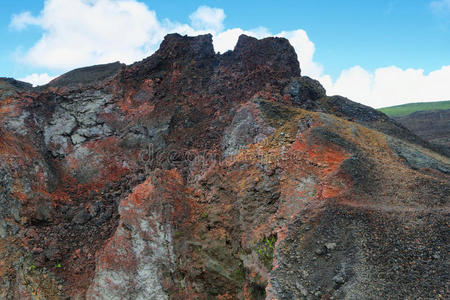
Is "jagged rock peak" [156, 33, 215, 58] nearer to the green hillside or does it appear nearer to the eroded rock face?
the eroded rock face

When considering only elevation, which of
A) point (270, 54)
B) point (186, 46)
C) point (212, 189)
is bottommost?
point (212, 189)

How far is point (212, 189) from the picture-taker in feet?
39.7

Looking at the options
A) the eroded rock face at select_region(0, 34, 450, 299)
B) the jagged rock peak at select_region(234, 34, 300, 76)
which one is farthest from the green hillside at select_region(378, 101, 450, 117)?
the eroded rock face at select_region(0, 34, 450, 299)

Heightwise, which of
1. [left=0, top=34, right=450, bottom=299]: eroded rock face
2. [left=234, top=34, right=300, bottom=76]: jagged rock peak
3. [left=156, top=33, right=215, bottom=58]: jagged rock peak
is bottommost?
[left=0, top=34, right=450, bottom=299]: eroded rock face

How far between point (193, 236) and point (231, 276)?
2.09 m

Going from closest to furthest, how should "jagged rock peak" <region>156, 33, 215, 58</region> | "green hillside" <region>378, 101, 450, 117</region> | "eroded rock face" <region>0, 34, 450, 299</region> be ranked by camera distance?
"eroded rock face" <region>0, 34, 450, 299</region>
"jagged rock peak" <region>156, 33, 215, 58</region>
"green hillside" <region>378, 101, 450, 117</region>

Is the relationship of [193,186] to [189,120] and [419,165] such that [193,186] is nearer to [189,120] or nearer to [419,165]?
[189,120]

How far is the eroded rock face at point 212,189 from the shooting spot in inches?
312

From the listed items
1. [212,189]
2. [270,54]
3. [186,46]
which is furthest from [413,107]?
[212,189]

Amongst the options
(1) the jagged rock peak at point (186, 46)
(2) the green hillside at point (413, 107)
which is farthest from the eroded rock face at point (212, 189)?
(2) the green hillside at point (413, 107)

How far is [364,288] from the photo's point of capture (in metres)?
6.75

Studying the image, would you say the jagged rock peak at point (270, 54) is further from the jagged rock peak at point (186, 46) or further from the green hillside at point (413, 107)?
the green hillside at point (413, 107)

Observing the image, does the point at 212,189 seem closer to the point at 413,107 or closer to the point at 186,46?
the point at 186,46

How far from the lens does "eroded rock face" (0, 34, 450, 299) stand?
26.0ft
